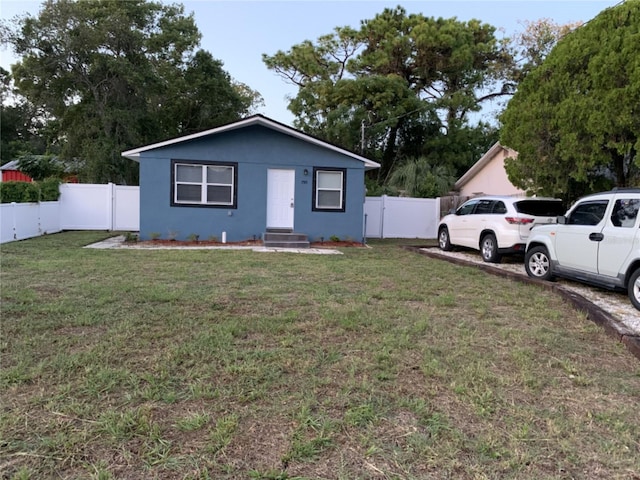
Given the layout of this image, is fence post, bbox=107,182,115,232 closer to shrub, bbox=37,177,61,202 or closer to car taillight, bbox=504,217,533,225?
shrub, bbox=37,177,61,202

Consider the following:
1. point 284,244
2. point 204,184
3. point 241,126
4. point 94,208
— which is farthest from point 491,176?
point 94,208

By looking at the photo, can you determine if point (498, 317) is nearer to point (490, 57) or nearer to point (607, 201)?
point (607, 201)

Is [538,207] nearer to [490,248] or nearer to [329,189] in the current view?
[490,248]

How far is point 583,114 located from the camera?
836 centimetres

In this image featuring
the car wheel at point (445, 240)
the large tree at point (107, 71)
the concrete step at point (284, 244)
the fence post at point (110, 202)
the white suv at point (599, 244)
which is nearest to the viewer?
the white suv at point (599, 244)

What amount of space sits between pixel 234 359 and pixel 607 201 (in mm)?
5682

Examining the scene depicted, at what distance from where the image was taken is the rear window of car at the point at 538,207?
928 centimetres

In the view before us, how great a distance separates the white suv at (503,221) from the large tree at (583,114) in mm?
799

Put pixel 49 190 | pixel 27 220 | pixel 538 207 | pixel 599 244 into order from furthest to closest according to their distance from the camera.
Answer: pixel 49 190
pixel 27 220
pixel 538 207
pixel 599 244

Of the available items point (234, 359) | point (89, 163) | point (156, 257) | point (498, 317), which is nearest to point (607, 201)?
point (498, 317)

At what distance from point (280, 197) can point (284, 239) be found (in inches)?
56.9

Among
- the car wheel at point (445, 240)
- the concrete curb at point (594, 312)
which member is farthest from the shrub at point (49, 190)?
the concrete curb at point (594, 312)

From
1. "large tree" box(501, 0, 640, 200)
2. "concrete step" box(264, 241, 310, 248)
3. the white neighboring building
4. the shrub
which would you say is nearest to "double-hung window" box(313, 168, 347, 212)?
"concrete step" box(264, 241, 310, 248)

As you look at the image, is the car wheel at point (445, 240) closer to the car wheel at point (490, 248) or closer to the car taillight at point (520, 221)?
the car wheel at point (490, 248)
